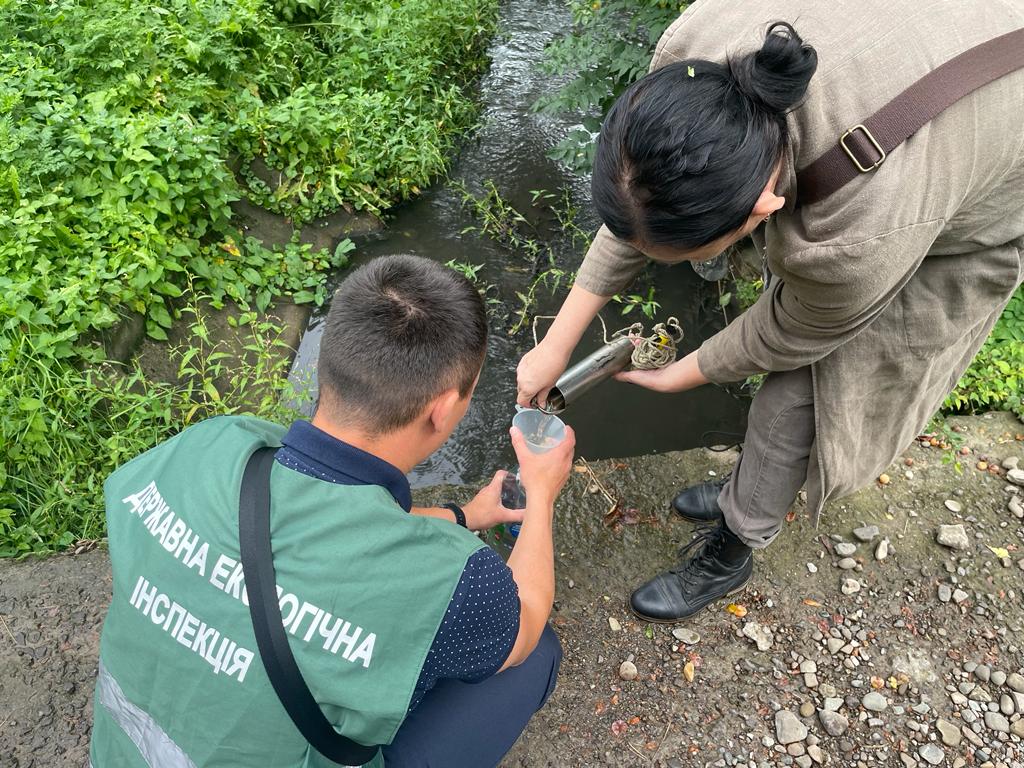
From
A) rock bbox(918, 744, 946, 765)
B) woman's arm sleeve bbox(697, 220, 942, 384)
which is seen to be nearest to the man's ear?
woman's arm sleeve bbox(697, 220, 942, 384)

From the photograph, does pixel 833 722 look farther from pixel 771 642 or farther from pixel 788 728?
pixel 771 642

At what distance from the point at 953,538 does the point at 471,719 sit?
203 cm

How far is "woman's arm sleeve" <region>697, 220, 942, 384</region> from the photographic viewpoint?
136 cm

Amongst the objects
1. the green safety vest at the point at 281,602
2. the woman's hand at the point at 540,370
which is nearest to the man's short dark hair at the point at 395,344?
the green safety vest at the point at 281,602

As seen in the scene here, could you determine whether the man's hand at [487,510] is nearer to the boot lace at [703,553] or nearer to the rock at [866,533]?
A: the boot lace at [703,553]

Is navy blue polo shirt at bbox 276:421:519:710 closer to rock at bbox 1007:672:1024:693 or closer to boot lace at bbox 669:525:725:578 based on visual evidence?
boot lace at bbox 669:525:725:578

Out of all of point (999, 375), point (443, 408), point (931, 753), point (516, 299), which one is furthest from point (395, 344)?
point (999, 375)

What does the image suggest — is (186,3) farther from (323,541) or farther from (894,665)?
(894,665)

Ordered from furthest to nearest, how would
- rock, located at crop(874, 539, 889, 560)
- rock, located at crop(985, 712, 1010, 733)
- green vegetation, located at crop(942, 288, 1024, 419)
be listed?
green vegetation, located at crop(942, 288, 1024, 419), rock, located at crop(874, 539, 889, 560), rock, located at crop(985, 712, 1010, 733)

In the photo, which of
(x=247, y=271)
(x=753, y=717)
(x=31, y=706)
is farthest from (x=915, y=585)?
(x=247, y=271)

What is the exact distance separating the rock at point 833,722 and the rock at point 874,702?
9cm

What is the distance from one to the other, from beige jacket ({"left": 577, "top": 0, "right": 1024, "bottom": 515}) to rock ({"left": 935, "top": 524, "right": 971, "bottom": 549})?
1034mm

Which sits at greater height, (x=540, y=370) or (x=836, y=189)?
(x=836, y=189)

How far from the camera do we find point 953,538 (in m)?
2.63
